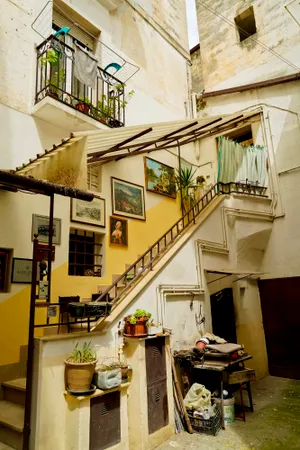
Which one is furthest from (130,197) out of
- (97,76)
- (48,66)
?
(48,66)

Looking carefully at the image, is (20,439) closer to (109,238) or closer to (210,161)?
(109,238)

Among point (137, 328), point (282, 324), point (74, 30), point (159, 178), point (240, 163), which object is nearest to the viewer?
point (137, 328)

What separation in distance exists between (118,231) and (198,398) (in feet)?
13.6

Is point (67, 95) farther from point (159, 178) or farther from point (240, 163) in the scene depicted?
point (240, 163)

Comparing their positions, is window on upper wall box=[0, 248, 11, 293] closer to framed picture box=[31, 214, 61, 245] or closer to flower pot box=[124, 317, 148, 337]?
framed picture box=[31, 214, 61, 245]

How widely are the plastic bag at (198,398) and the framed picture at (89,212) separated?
4.06m

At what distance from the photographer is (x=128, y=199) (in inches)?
322

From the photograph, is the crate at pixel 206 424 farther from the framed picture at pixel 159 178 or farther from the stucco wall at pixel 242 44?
the stucco wall at pixel 242 44

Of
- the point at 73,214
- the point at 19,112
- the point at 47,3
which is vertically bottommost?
the point at 73,214

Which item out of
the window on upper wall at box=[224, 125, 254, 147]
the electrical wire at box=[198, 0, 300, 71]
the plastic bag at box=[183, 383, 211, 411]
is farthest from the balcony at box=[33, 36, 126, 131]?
the electrical wire at box=[198, 0, 300, 71]

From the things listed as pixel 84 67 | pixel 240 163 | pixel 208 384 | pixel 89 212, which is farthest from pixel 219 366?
pixel 84 67

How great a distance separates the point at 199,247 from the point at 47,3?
272 inches

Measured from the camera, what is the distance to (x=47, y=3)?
7.07 metres

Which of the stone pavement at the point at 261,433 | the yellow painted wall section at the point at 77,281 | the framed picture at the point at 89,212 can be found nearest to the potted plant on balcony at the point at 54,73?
the framed picture at the point at 89,212
